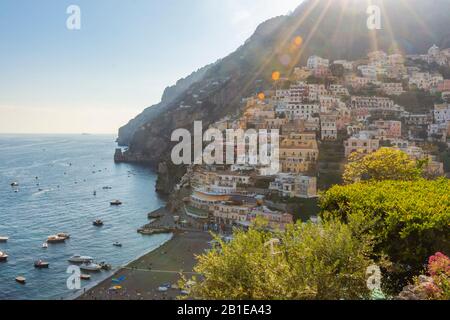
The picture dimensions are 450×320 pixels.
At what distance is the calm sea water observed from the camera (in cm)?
3700

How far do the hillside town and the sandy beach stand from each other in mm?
6254

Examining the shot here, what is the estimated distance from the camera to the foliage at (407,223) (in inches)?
508

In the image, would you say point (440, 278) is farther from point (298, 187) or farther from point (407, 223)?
point (298, 187)

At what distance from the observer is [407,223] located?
13172 millimetres

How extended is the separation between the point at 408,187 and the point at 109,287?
24936 millimetres

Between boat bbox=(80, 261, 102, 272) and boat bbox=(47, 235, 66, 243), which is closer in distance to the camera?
boat bbox=(80, 261, 102, 272)

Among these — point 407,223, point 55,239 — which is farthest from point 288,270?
point 55,239

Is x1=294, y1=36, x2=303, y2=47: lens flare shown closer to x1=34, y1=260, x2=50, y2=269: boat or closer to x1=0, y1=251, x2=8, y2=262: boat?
x1=0, y1=251, x2=8, y2=262: boat

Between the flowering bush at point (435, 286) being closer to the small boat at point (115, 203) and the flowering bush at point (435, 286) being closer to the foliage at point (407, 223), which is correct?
the foliage at point (407, 223)

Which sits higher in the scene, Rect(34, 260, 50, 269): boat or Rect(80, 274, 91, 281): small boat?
Rect(34, 260, 50, 269): boat

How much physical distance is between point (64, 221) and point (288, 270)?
51.5 meters

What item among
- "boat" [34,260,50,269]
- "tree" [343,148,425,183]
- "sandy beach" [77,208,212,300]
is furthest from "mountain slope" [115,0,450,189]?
"tree" [343,148,425,183]

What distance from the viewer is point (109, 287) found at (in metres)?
33.7
